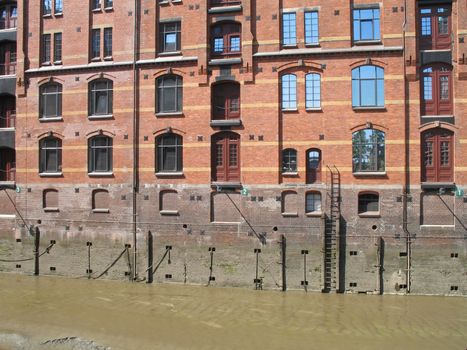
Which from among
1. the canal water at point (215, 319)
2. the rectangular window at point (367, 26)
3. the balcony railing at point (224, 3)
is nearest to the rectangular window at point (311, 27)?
the rectangular window at point (367, 26)

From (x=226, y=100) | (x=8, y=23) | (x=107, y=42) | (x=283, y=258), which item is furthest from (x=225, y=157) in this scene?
(x=8, y=23)

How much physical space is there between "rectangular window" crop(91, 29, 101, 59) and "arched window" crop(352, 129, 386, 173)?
1332 centimetres

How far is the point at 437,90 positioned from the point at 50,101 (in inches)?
741

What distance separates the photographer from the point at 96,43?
80.6 ft

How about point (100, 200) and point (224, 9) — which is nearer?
point (224, 9)

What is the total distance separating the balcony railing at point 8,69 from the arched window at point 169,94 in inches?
339

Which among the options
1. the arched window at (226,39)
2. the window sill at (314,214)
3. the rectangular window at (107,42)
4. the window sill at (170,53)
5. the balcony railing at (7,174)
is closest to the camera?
the window sill at (314,214)

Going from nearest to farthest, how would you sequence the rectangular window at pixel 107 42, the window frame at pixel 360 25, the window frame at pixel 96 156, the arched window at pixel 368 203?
the arched window at pixel 368 203, the window frame at pixel 360 25, the window frame at pixel 96 156, the rectangular window at pixel 107 42

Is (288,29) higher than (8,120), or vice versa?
(288,29)

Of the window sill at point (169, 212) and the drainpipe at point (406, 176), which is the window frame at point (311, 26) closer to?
the drainpipe at point (406, 176)

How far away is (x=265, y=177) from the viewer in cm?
2208

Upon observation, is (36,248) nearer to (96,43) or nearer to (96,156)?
(96,156)

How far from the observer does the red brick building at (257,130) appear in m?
20.9

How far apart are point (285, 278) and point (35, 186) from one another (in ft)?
44.6
